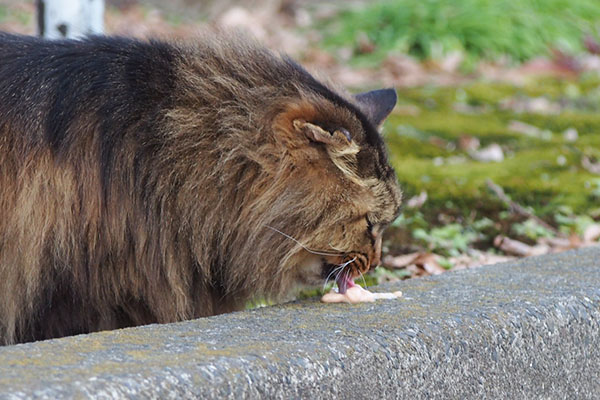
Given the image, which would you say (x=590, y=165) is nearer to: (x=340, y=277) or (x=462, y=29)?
(x=340, y=277)

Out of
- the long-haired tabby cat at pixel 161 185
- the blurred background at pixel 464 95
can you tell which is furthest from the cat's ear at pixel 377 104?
the long-haired tabby cat at pixel 161 185

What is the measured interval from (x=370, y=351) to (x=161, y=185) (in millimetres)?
912

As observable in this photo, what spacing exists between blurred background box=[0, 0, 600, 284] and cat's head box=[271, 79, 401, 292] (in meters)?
0.55

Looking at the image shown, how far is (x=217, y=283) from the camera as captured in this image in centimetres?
289

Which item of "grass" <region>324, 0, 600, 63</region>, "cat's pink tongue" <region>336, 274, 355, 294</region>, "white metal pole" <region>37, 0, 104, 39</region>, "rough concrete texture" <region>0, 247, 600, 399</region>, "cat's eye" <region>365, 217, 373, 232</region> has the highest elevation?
"grass" <region>324, 0, 600, 63</region>

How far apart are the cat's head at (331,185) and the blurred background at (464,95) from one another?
55 cm

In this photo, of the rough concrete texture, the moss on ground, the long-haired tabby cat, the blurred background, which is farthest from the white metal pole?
the rough concrete texture

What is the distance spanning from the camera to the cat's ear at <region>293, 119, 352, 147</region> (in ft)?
8.61

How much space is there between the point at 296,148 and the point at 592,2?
9.43 m

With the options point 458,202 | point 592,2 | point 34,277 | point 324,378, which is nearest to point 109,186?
point 34,277

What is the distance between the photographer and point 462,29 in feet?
30.8

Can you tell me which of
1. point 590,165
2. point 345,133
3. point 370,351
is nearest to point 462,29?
point 590,165

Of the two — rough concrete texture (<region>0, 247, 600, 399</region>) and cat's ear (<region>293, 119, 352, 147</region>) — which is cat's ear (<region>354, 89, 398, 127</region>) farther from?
rough concrete texture (<region>0, 247, 600, 399</region>)

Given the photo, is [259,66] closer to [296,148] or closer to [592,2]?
[296,148]
